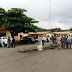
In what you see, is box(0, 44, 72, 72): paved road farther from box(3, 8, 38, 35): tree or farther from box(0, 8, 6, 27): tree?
box(0, 8, 6, 27): tree

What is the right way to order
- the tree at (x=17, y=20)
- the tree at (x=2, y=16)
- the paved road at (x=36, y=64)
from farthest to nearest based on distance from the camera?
the tree at (x=2, y=16)
the tree at (x=17, y=20)
the paved road at (x=36, y=64)

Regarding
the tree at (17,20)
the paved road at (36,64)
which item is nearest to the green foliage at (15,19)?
the tree at (17,20)

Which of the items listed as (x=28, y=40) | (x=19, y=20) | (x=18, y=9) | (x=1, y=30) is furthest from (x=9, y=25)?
(x=1, y=30)

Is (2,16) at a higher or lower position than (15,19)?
higher

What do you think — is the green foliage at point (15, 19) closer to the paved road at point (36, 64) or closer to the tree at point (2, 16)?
the tree at point (2, 16)

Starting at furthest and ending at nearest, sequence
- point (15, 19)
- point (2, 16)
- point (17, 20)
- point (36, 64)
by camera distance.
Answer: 1. point (2, 16)
2. point (17, 20)
3. point (15, 19)
4. point (36, 64)

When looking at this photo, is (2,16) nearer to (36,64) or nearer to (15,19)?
(15,19)

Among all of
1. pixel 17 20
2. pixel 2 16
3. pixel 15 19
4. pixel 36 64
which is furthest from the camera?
pixel 2 16

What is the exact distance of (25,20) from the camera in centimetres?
2167

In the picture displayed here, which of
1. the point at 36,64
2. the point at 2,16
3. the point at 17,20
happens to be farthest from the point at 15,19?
the point at 36,64

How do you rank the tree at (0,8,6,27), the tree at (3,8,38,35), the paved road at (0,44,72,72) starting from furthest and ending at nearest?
the tree at (0,8,6,27)
the tree at (3,8,38,35)
the paved road at (0,44,72,72)

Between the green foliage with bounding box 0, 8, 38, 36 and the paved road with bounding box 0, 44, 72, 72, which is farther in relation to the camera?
the green foliage with bounding box 0, 8, 38, 36

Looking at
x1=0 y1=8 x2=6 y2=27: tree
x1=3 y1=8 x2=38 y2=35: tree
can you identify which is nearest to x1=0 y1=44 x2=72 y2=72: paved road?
x1=3 y1=8 x2=38 y2=35: tree

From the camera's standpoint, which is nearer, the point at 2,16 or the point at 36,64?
the point at 36,64
